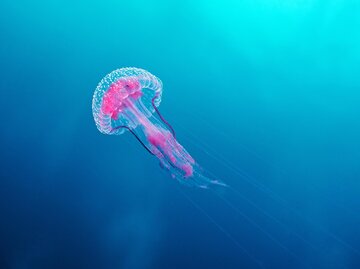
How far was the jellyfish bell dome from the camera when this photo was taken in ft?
14.5

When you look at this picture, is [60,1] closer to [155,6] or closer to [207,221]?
[155,6]

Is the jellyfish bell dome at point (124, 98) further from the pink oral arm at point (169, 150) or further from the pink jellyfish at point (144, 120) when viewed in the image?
the pink oral arm at point (169, 150)

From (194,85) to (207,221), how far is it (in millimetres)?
2441

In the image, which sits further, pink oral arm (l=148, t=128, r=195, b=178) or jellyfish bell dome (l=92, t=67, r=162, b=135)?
pink oral arm (l=148, t=128, r=195, b=178)

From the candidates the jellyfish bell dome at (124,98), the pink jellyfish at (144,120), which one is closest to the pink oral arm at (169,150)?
the pink jellyfish at (144,120)

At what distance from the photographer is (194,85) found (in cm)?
552

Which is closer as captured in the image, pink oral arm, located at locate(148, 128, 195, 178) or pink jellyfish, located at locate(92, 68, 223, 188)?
pink jellyfish, located at locate(92, 68, 223, 188)

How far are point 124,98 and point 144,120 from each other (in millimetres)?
499

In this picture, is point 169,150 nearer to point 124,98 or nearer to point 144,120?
point 144,120

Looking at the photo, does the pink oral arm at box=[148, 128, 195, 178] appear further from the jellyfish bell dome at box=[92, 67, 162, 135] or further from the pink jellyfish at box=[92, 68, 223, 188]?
the jellyfish bell dome at box=[92, 67, 162, 135]

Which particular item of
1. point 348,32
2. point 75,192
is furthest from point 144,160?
point 348,32

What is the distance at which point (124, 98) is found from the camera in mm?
4723

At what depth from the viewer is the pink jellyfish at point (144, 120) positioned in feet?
14.8

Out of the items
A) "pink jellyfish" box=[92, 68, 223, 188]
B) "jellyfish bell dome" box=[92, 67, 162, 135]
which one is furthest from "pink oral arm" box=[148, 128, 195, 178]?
"jellyfish bell dome" box=[92, 67, 162, 135]
